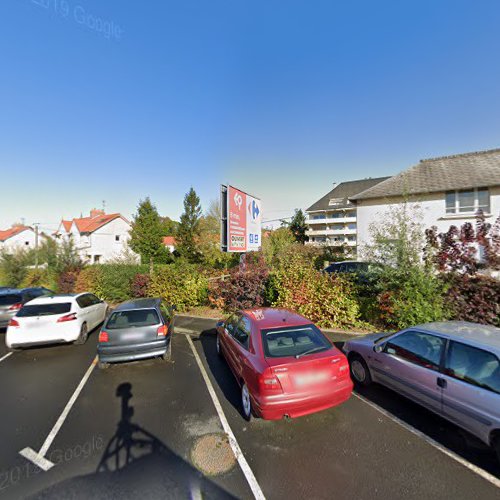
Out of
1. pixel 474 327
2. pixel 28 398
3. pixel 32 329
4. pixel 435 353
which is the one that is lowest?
pixel 28 398

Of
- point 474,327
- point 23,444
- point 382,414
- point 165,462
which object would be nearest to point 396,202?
point 474,327

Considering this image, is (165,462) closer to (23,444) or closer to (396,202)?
(23,444)

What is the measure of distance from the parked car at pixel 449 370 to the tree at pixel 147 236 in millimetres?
30817

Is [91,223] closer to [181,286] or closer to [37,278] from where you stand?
[37,278]

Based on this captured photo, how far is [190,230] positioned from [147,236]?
215 inches

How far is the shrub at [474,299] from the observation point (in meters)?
5.98

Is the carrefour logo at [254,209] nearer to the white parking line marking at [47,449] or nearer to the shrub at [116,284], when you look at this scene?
the shrub at [116,284]

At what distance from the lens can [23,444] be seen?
11.4 feet

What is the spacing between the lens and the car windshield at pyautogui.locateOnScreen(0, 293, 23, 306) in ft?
29.4

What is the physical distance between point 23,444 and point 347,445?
448 cm

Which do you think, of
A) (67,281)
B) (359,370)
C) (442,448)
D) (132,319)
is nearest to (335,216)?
(67,281)

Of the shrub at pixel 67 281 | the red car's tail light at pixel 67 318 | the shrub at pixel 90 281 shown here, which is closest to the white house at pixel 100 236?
the shrub at pixel 67 281

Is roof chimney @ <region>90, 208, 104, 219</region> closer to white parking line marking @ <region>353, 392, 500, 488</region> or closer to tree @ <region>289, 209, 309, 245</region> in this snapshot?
tree @ <region>289, 209, 309, 245</region>

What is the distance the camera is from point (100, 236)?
108 ft
